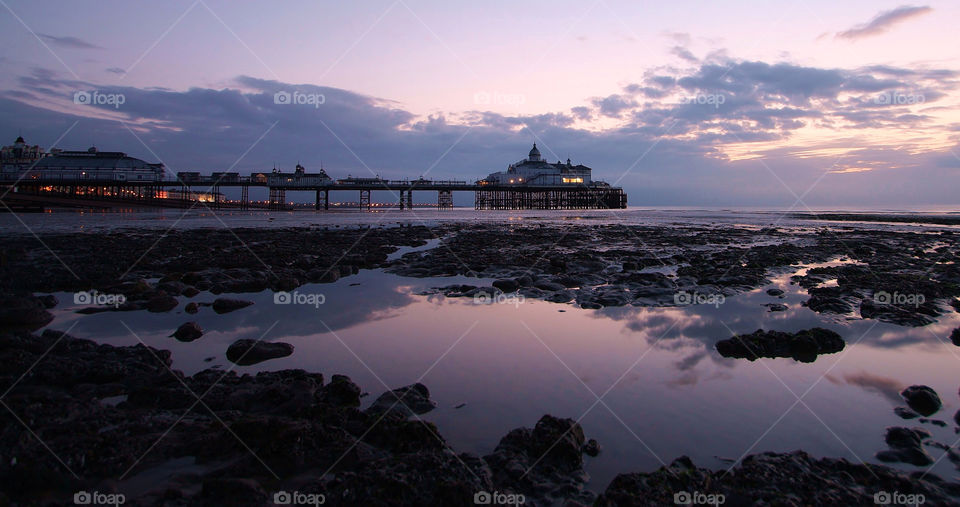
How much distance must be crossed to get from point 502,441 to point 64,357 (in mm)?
5243

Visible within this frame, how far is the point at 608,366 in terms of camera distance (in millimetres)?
5816

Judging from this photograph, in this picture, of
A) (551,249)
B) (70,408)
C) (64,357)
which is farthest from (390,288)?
(551,249)

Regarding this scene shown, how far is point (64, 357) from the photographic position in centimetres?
532

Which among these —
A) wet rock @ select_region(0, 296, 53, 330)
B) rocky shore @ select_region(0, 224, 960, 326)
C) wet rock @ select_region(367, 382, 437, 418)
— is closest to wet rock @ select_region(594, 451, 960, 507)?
wet rock @ select_region(367, 382, 437, 418)

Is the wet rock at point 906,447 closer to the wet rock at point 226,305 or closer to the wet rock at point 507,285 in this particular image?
the wet rock at point 507,285

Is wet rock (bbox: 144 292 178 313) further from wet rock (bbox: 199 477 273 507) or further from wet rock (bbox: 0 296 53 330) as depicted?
wet rock (bbox: 199 477 273 507)

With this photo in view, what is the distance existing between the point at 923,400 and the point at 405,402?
5.16 metres

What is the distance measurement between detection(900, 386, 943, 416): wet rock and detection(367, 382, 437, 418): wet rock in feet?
15.6

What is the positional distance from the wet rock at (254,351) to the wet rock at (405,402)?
215 cm

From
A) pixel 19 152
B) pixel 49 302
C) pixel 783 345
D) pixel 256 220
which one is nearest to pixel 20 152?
pixel 19 152

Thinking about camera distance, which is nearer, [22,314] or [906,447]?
[906,447]

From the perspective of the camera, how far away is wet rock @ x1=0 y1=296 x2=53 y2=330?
7.04 metres

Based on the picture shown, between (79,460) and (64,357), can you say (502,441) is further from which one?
(64,357)

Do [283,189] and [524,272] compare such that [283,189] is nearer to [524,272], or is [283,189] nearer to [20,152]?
[20,152]
